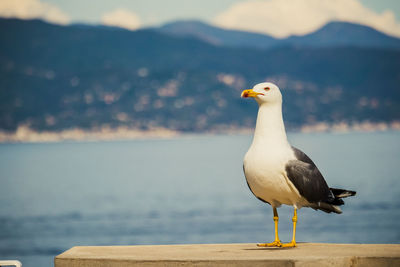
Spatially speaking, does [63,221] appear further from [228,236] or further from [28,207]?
[228,236]

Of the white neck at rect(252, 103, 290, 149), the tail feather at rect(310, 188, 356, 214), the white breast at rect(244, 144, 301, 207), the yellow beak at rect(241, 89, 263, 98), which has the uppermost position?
the yellow beak at rect(241, 89, 263, 98)

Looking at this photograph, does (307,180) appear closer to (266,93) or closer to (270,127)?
(270,127)

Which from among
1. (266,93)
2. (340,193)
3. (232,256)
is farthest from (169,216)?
(232,256)

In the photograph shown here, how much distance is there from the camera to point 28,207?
63.6 m

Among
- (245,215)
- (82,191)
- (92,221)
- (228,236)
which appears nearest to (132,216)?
(92,221)

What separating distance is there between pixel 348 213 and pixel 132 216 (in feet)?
47.5

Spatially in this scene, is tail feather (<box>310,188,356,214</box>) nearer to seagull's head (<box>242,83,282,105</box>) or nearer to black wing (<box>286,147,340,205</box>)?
black wing (<box>286,147,340,205</box>)

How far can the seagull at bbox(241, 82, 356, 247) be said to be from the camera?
7.16 m

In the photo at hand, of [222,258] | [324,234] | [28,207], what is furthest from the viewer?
[28,207]

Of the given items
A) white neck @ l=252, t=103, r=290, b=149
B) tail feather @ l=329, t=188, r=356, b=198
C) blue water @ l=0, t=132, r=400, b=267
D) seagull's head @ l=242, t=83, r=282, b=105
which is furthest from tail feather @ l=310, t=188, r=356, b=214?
blue water @ l=0, t=132, r=400, b=267

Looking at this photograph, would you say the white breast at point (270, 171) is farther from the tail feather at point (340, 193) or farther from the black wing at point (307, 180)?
the tail feather at point (340, 193)

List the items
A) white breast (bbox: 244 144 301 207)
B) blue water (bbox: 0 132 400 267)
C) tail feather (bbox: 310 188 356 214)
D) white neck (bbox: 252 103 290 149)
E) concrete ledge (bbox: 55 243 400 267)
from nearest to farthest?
concrete ledge (bbox: 55 243 400 267) < white breast (bbox: 244 144 301 207) < white neck (bbox: 252 103 290 149) < tail feather (bbox: 310 188 356 214) < blue water (bbox: 0 132 400 267)

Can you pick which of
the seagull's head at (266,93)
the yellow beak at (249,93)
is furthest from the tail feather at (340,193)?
the yellow beak at (249,93)

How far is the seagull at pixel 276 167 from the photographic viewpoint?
23.5 ft
